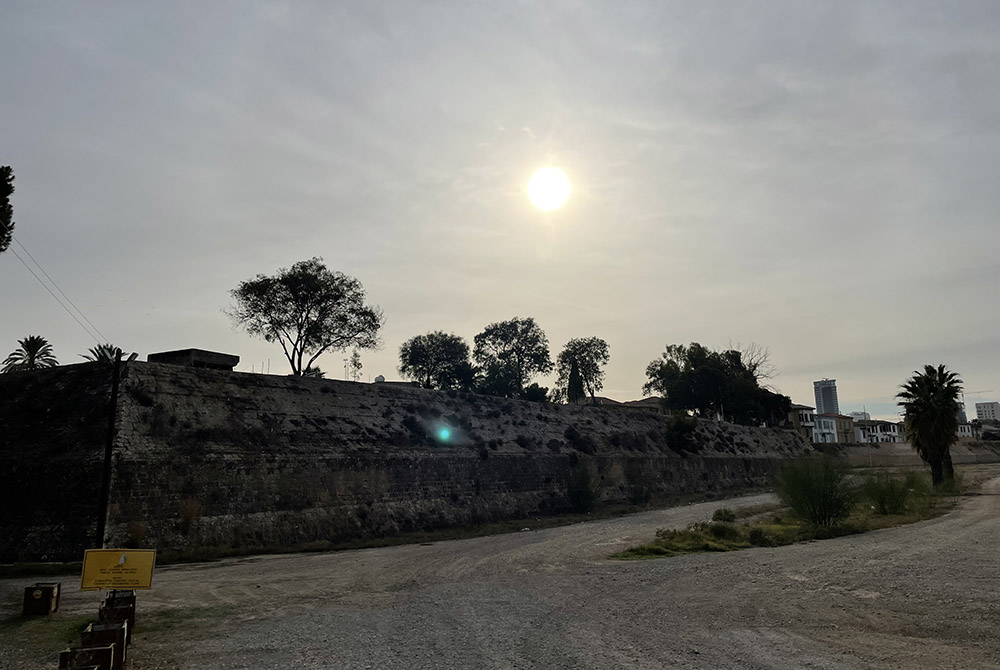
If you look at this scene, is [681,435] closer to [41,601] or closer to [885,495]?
[885,495]

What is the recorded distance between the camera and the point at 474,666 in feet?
31.2

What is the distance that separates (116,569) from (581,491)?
33040 millimetres

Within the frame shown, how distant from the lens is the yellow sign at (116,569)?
413 inches

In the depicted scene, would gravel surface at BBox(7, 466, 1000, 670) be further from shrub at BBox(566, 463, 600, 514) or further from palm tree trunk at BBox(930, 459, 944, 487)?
palm tree trunk at BBox(930, 459, 944, 487)

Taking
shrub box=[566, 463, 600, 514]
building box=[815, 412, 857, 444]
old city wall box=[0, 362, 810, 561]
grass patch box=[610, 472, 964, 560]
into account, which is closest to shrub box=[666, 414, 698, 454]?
old city wall box=[0, 362, 810, 561]

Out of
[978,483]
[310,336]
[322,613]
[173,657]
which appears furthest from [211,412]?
[978,483]

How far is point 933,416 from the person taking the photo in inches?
1700

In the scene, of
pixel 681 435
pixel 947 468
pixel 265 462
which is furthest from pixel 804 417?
pixel 265 462

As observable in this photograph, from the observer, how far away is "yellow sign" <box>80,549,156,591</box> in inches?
413

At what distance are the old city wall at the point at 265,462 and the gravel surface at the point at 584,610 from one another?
161 inches

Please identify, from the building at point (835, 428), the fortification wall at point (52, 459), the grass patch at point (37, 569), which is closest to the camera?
the grass patch at point (37, 569)

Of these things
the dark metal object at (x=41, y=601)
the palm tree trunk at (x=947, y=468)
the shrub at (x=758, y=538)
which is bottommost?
the shrub at (x=758, y=538)

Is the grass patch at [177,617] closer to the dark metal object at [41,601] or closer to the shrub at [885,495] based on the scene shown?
the dark metal object at [41,601]

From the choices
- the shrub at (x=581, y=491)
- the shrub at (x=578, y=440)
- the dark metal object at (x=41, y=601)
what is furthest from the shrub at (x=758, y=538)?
the shrub at (x=578, y=440)
